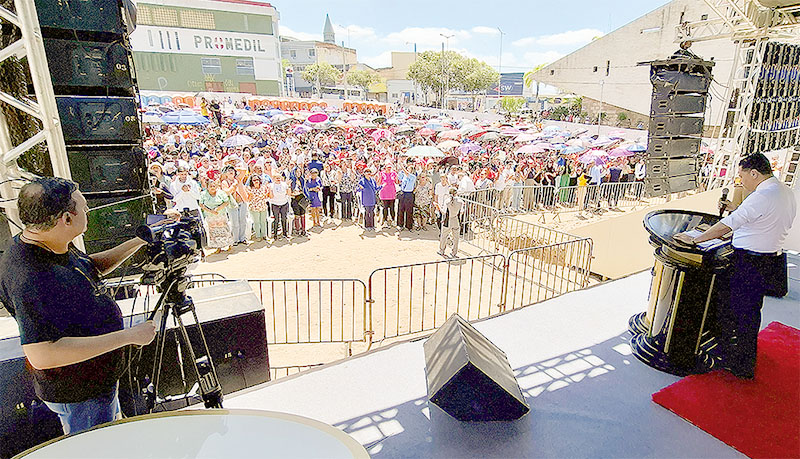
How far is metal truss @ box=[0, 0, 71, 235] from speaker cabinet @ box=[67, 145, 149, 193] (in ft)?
0.41

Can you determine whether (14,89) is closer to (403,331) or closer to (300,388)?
(300,388)

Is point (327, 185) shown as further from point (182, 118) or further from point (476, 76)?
point (476, 76)

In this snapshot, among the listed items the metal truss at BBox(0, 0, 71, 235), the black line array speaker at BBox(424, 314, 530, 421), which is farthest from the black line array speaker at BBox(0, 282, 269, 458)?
the black line array speaker at BBox(424, 314, 530, 421)

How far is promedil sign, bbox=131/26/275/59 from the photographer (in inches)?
2128

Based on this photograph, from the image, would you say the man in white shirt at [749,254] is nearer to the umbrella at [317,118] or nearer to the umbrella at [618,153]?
the umbrella at [618,153]

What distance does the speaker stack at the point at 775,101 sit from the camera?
744 centimetres

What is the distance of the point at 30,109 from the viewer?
322cm

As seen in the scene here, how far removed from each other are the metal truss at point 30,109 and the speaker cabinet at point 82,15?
10 centimetres

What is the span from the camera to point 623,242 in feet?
29.9

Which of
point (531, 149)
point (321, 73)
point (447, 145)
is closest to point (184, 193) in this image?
point (531, 149)

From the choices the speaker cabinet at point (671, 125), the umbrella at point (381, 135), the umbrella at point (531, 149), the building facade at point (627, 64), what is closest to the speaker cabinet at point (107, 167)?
the speaker cabinet at point (671, 125)

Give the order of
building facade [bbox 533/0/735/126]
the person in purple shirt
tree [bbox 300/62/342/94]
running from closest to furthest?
the person in purple shirt → building facade [bbox 533/0/735/126] → tree [bbox 300/62/342/94]

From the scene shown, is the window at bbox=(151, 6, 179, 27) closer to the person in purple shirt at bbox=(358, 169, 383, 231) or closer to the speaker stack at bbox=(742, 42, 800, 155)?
the person in purple shirt at bbox=(358, 169, 383, 231)

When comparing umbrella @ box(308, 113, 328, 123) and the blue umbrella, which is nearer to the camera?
the blue umbrella
